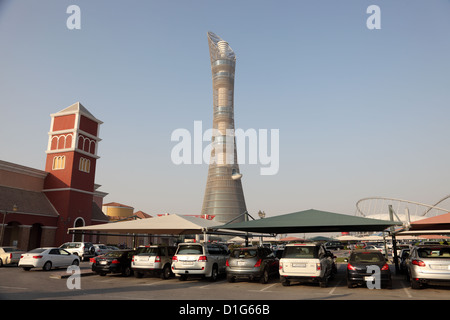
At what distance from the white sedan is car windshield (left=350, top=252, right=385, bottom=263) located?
17.8 metres

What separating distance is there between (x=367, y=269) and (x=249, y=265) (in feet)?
15.3

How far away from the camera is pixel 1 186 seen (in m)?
35.1

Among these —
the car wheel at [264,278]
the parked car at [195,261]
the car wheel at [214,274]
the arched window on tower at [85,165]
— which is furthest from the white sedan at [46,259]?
the arched window on tower at [85,165]

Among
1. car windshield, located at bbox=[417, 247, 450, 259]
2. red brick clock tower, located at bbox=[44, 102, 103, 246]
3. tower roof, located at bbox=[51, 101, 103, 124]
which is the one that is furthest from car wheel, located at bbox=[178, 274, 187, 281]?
tower roof, located at bbox=[51, 101, 103, 124]

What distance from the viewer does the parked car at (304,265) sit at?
1343cm

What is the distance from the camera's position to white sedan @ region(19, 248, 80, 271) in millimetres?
20859

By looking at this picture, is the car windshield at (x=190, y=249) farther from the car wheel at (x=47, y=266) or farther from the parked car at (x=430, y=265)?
the car wheel at (x=47, y=266)

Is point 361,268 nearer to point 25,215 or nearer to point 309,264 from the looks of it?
point 309,264

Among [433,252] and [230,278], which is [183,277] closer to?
[230,278]

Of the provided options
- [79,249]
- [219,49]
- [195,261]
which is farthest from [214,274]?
[219,49]

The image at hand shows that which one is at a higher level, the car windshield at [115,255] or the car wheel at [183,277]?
the car windshield at [115,255]

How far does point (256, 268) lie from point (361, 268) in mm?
4156

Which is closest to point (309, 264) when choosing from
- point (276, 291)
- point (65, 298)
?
point (276, 291)

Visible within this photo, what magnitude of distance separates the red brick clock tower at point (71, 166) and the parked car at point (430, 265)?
115ft
